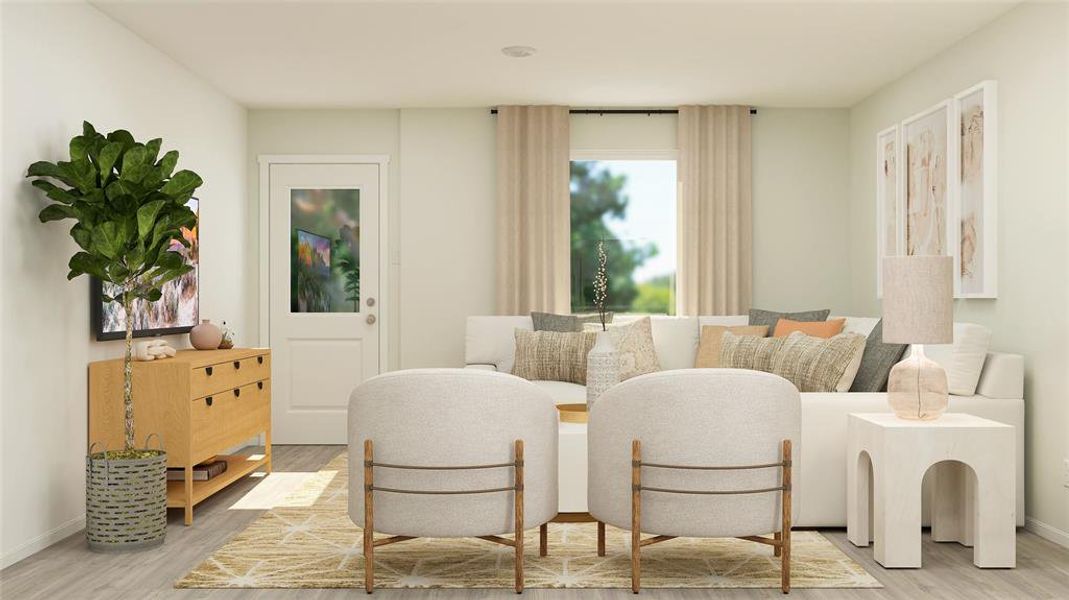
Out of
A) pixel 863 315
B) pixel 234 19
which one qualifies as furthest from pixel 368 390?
pixel 863 315

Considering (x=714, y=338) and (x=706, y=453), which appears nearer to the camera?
(x=706, y=453)

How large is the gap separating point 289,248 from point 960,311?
4.44m

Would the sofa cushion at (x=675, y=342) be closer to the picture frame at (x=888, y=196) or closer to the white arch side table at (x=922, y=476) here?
the picture frame at (x=888, y=196)

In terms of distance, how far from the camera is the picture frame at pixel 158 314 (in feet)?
14.1

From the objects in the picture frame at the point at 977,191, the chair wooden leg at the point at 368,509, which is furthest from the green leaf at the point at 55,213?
the picture frame at the point at 977,191

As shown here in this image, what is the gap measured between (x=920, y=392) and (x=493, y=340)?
3.07 m

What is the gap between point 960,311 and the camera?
4.88 metres

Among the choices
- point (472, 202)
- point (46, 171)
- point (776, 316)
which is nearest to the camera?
point (46, 171)

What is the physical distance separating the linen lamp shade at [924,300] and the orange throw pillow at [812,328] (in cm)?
160

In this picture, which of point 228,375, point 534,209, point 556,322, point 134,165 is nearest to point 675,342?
point 556,322

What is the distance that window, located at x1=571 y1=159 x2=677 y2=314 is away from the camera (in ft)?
22.1

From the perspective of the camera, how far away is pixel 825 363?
4.54 metres

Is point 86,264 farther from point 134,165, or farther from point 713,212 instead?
point 713,212

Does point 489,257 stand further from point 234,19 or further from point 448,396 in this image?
point 448,396
